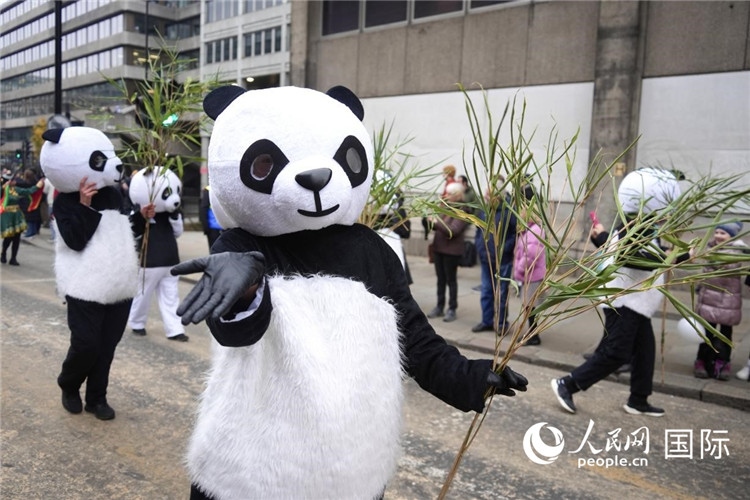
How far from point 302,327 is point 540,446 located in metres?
2.84

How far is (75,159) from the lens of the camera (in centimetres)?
404

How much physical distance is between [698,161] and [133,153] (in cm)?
878

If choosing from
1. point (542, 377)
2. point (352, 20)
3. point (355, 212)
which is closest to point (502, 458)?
point (542, 377)

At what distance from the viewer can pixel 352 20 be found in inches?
578

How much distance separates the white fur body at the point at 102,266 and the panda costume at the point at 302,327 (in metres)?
2.27

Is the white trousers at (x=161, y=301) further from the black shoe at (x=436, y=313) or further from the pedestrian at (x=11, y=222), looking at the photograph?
the pedestrian at (x=11, y=222)

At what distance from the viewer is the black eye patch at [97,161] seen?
4.10 metres

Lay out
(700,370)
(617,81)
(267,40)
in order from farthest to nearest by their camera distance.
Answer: (267,40) → (617,81) → (700,370)

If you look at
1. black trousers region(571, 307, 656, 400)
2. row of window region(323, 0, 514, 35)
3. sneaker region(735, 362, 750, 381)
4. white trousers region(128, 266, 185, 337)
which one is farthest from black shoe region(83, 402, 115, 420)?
row of window region(323, 0, 514, 35)

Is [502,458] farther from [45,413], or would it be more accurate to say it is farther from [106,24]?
[106,24]

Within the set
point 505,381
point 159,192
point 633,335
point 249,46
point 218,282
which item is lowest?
point 633,335

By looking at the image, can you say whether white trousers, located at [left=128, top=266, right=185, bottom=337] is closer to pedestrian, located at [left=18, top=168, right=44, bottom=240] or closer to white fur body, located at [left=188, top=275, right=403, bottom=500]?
white fur body, located at [left=188, top=275, right=403, bottom=500]

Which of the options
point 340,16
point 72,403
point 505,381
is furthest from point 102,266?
point 340,16

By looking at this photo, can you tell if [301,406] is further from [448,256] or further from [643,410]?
[448,256]
